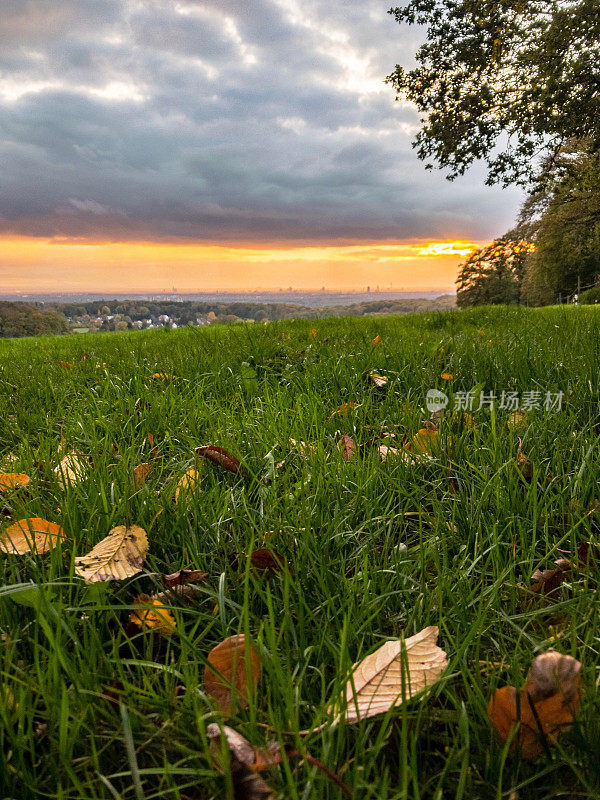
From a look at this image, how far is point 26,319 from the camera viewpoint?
54406 millimetres

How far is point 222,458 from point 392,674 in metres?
1.15

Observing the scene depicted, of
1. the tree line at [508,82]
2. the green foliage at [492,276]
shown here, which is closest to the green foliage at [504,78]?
the tree line at [508,82]

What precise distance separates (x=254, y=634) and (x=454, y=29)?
43.1 ft

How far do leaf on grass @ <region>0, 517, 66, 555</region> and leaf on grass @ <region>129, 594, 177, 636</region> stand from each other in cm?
31

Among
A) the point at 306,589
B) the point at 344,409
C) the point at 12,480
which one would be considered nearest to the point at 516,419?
the point at 344,409

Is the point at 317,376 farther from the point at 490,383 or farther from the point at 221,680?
the point at 221,680

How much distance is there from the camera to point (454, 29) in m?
10.4

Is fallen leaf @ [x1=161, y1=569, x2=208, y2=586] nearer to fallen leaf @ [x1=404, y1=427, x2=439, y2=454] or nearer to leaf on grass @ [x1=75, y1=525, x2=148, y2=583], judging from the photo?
leaf on grass @ [x1=75, y1=525, x2=148, y2=583]

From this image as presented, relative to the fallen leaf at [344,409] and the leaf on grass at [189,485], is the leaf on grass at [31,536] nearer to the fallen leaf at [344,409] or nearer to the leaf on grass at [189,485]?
the leaf on grass at [189,485]

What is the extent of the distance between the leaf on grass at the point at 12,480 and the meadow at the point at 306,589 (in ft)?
0.09

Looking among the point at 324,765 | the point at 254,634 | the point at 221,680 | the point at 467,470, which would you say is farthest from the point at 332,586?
the point at 467,470

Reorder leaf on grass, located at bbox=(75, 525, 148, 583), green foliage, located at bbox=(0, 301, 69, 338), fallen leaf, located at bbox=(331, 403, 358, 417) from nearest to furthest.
Answer: leaf on grass, located at bbox=(75, 525, 148, 583) → fallen leaf, located at bbox=(331, 403, 358, 417) → green foliage, located at bbox=(0, 301, 69, 338)

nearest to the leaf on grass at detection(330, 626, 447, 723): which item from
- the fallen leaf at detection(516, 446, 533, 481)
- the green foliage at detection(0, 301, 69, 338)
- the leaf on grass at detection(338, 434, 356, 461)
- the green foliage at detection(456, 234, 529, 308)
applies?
the fallen leaf at detection(516, 446, 533, 481)

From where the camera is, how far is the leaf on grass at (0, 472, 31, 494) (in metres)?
1.72
